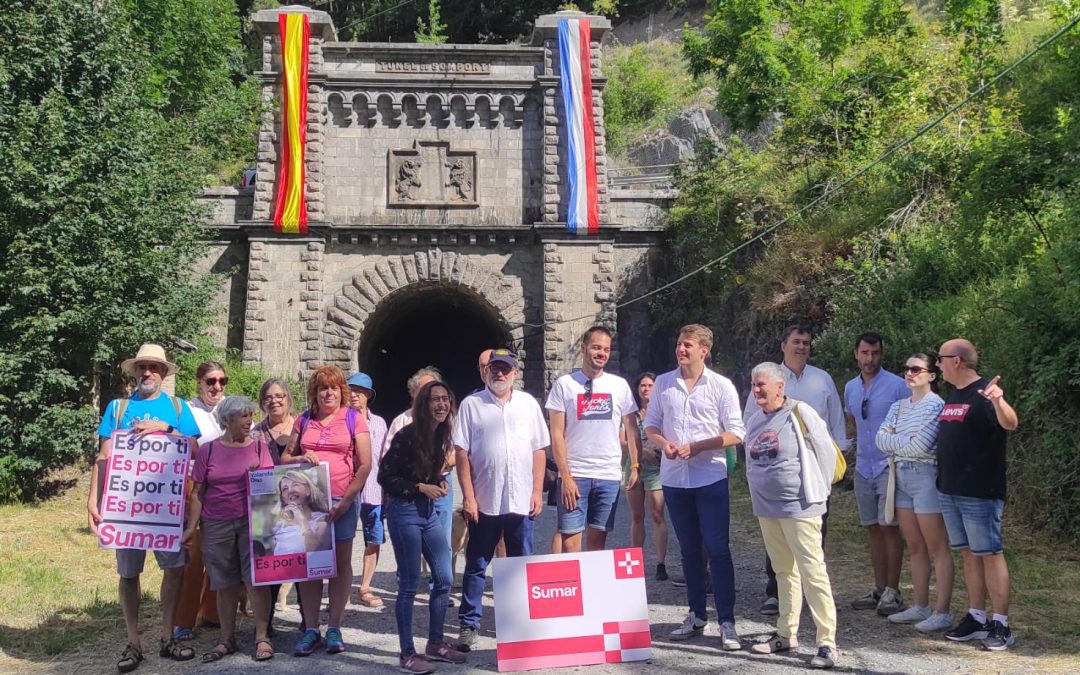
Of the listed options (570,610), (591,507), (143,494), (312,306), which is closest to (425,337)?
(312,306)

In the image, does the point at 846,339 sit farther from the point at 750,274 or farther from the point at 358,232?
the point at 358,232

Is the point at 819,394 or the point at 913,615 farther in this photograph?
the point at 819,394

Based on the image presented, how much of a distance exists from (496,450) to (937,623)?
3.19 m

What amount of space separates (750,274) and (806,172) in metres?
2.30

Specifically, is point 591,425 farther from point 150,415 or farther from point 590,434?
point 150,415

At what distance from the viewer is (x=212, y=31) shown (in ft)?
85.6

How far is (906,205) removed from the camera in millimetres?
Answer: 15062

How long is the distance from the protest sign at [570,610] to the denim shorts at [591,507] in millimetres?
625

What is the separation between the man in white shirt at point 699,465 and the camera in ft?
19.9

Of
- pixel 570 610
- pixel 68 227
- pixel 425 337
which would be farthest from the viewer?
pixel 425 337

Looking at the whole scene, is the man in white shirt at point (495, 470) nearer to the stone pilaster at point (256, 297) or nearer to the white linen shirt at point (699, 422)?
the white linen shirt at point (699, 422)

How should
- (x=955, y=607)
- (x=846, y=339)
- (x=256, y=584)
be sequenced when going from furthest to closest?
(x=846, y=339) → (x=955, y=607) → (x=256, y=584)

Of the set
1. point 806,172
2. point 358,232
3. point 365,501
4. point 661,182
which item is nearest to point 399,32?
point 661,182

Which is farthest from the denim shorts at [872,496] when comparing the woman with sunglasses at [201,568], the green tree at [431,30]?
the green tree at [431,30]
